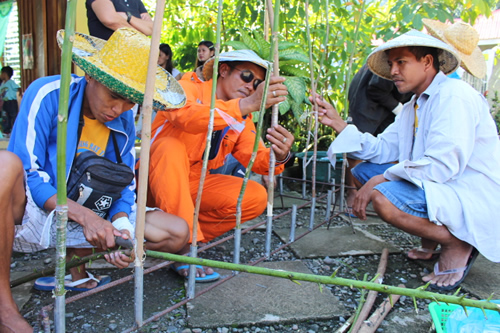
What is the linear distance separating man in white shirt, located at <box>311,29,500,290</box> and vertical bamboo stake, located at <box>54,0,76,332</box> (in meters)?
1.72

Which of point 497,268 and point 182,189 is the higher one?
point 182,189

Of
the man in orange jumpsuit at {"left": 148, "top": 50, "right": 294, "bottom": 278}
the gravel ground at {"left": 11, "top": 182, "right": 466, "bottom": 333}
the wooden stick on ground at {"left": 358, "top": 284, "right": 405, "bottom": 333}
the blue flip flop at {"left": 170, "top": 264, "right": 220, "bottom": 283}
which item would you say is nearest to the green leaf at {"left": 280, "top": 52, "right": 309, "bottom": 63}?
the man in orange jumpsuit at {"left": 148, "top": 50, "right": 294, "bottom": 278}

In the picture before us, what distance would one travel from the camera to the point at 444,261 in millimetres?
2326

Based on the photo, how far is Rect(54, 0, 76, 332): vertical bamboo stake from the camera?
1.00m

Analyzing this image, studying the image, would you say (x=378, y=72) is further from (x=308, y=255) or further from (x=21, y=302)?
(x=21, y=302)

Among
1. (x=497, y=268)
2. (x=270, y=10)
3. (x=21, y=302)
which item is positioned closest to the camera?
(x=270, y=10)

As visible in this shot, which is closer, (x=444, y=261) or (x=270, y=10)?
(x=270, y=10)

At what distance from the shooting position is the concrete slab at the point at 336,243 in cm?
275

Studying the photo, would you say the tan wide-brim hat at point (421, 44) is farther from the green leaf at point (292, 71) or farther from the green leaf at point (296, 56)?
the green leaf at point (292, 71)

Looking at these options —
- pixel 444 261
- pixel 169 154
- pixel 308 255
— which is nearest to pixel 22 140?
pixel 169 154

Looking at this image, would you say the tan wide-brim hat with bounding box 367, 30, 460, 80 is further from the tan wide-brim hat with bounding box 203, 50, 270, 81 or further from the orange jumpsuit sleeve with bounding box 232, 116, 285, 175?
the orange jumpsuit sleeve with bounding box 232, 116, 285, 175

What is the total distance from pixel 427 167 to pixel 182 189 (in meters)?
1.33

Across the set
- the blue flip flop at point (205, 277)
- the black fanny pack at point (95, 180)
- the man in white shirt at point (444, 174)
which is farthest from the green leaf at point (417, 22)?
the black fanny pack at point (95, 180)

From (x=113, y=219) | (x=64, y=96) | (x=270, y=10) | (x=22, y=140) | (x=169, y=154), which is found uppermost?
(x=270, y=10)
